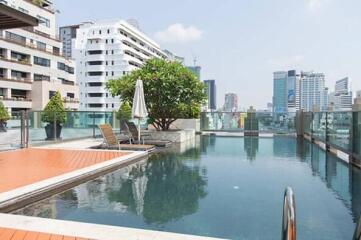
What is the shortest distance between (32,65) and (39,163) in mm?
49968

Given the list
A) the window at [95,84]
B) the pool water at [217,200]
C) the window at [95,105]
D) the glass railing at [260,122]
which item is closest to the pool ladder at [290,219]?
the pool water at [217,200]

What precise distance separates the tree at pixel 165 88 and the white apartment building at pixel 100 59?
6772 cm

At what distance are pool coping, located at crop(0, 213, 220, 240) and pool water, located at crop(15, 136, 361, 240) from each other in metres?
0.42

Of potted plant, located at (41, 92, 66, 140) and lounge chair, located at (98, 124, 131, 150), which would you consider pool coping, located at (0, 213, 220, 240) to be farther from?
potted plant, located at (41, 92, 66, 140)

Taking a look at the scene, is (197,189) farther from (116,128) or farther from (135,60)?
(135,60)

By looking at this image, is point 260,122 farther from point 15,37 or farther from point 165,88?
point 15,37

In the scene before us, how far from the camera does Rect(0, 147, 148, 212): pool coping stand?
17.3ft

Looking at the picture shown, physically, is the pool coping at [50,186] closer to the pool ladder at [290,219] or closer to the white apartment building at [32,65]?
the pool ladder at [290,219]

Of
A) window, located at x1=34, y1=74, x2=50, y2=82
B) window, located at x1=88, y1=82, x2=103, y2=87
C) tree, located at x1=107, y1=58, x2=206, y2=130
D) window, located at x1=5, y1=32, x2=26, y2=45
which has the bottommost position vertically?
tree, located at x1=107, y1=58, x2=206, y2=130

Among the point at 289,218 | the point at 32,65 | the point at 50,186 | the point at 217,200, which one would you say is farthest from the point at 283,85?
the point at 289,218

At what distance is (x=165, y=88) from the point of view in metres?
15.4

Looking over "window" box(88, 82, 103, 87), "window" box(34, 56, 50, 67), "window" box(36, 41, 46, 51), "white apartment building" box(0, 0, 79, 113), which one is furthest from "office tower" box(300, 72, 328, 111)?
"window" box(88, 82, 103, 87)

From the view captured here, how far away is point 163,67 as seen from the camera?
1600 cm

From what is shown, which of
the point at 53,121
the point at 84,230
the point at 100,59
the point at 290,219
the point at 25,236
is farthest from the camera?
the point at 100,59
